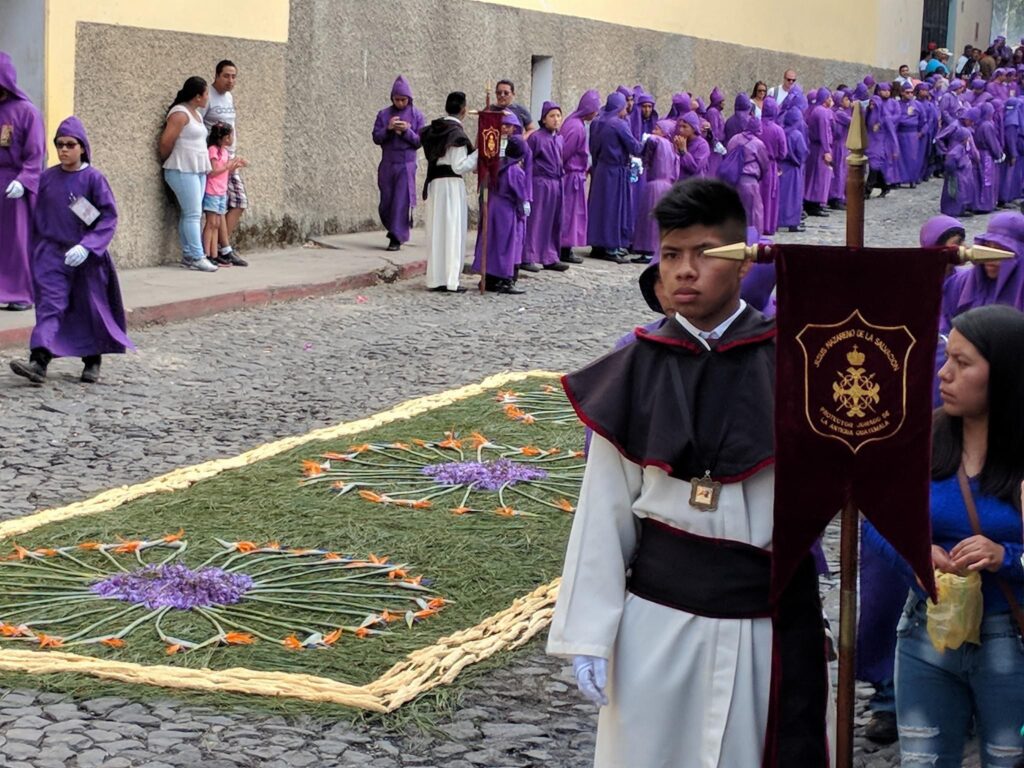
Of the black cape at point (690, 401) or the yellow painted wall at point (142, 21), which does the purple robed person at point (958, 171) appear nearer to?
the yellow painted wall at point (142, 21)

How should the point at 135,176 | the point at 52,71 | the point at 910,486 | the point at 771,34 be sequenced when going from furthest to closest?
the point at 771,34 < the point at 135,176 < the point at 52,71 < the point at 910,486

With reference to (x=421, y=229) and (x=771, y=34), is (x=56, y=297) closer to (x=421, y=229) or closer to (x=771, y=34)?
(x=421, y=229)

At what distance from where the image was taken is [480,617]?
598 cm

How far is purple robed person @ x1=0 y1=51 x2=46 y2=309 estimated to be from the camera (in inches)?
479

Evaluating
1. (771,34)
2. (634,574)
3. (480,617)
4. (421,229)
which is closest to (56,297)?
(480,617)

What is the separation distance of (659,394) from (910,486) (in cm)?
52

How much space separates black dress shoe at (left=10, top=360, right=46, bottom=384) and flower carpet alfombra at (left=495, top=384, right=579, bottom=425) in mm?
2617

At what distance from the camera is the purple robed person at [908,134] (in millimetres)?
28391

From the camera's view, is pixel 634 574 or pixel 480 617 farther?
pixel 480 617

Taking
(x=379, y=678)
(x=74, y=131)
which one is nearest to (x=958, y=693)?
(x=379, y=678)

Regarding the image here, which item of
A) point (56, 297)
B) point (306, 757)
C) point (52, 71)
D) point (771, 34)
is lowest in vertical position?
point (306, 757)

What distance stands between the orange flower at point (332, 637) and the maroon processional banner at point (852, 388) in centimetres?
260

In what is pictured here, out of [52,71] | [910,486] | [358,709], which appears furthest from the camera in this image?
[52,71]

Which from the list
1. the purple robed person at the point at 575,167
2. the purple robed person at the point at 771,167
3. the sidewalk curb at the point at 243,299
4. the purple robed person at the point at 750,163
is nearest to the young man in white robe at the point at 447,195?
the sidewalk curb at the point at 243,299
